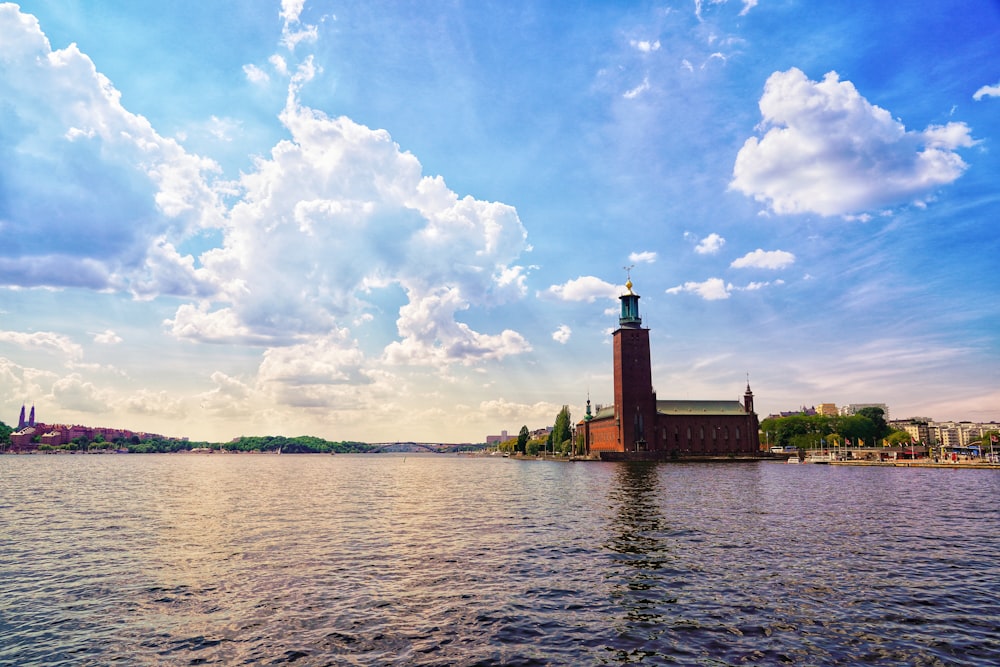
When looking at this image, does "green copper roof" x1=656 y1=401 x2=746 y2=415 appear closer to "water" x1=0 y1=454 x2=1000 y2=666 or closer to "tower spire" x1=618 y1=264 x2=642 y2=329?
"tower spire" x1=618 y1=264 x2=642 y2=329

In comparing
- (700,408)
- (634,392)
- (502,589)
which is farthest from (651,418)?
(502,589)

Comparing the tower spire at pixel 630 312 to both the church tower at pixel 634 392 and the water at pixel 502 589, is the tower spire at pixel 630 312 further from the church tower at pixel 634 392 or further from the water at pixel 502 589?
the water at pixel 502 589

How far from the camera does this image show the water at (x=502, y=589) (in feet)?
51.6

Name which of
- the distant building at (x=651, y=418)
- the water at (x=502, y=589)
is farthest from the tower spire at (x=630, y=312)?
the water at (x=502, y=589)

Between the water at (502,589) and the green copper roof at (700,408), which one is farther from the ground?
the green copper roof at (700,408)

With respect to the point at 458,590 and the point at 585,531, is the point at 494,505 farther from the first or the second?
the point at 458,590

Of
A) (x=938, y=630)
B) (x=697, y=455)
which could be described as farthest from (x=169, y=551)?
(x=697, y=455)

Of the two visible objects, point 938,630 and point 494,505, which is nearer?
point 938,630

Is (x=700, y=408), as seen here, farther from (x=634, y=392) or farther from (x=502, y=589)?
(x=502, y=589)

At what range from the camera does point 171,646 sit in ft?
52.3

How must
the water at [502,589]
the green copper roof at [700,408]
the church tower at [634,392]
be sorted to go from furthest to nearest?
the green copper roof at [700,408] < the church tower at [634,392] < the water at [502,589]

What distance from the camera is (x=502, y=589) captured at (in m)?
21.6

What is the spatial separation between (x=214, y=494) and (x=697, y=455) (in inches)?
5757

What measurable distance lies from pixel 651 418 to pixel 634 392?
907 centimetres
